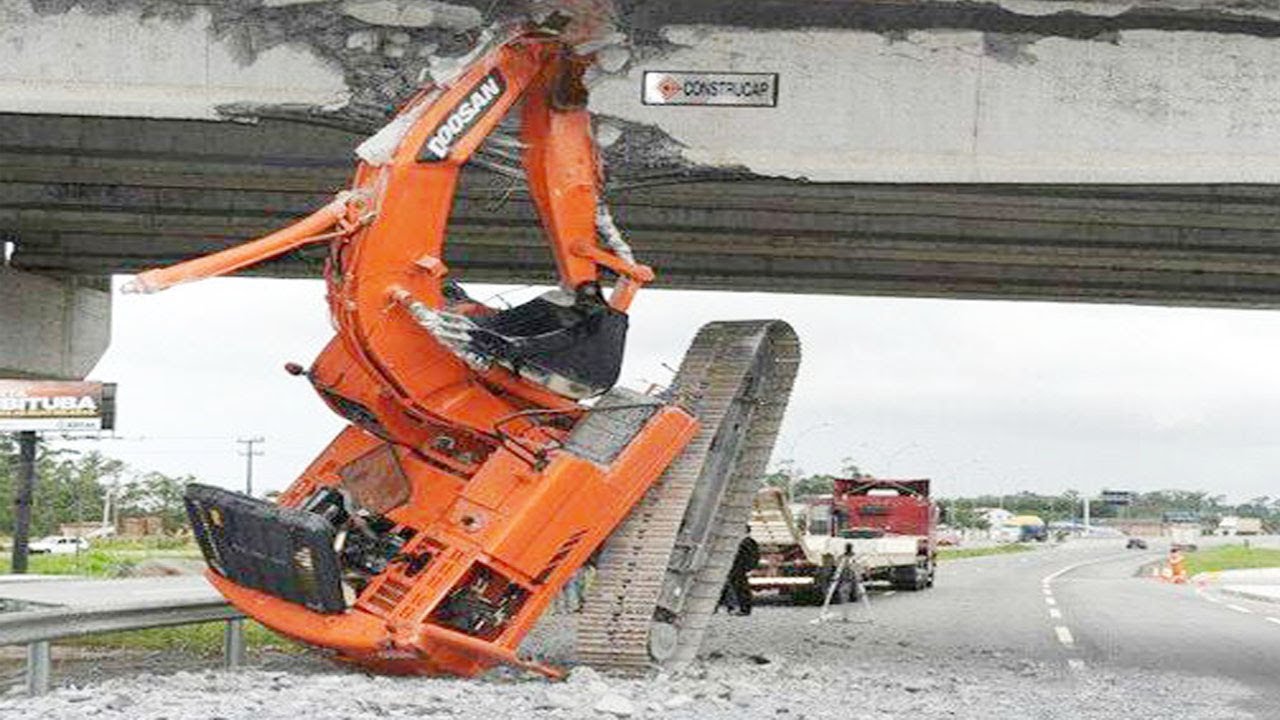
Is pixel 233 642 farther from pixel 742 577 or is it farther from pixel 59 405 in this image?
pixel 59 405

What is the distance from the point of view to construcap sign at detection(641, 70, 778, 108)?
36.4 feet

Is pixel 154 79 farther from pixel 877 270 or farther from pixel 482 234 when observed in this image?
pixel 877 270

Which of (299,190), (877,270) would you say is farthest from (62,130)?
(877,270)

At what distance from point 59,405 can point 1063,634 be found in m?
39.3

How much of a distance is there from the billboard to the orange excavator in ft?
132

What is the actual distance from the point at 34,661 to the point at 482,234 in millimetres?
8433

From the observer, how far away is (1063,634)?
18906 mm

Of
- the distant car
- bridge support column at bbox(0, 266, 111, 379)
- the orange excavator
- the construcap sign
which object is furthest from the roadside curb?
the distant car

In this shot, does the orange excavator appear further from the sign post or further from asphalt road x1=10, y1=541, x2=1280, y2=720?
the sign post

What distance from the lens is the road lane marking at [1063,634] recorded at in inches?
698

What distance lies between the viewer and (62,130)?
13141mm

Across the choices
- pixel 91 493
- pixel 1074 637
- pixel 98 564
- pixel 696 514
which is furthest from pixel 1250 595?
pixel 91 493

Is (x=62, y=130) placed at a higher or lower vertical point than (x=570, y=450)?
higher

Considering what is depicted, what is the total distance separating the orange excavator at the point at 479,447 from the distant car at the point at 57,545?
2665 inches
